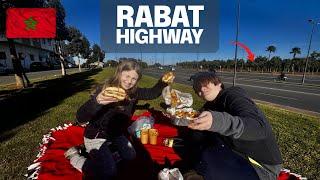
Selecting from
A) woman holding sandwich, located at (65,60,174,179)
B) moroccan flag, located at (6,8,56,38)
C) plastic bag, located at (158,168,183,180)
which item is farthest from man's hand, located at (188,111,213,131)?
moroccan flag, located at (6,8,56,38)

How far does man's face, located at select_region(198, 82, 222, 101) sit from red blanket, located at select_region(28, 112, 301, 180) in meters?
1.69

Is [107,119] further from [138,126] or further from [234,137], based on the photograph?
[234,137]

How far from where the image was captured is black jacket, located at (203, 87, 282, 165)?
229 cm

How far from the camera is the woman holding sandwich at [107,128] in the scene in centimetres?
377

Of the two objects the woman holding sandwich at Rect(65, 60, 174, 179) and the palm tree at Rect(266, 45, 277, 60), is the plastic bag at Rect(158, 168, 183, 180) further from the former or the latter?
the palm tree at Rect(266, 45, 277, 60)

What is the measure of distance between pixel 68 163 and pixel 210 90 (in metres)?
2.81

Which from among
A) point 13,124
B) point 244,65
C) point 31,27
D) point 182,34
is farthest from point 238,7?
point 244,65

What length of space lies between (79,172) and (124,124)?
100 centimetres

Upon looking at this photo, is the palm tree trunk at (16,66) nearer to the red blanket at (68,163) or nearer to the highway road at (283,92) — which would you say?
the highway road at (283,92)

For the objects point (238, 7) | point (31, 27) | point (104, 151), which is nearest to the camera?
point (104, 151)

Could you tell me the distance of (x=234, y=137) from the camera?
7.80 ft

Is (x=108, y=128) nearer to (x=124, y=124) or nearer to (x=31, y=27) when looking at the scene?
(x=124, y=124)

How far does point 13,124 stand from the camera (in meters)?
7.31

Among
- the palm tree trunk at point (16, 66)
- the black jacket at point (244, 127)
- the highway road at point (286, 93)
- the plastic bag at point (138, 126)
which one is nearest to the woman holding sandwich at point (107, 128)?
the plastic bag at point (138, 126)
